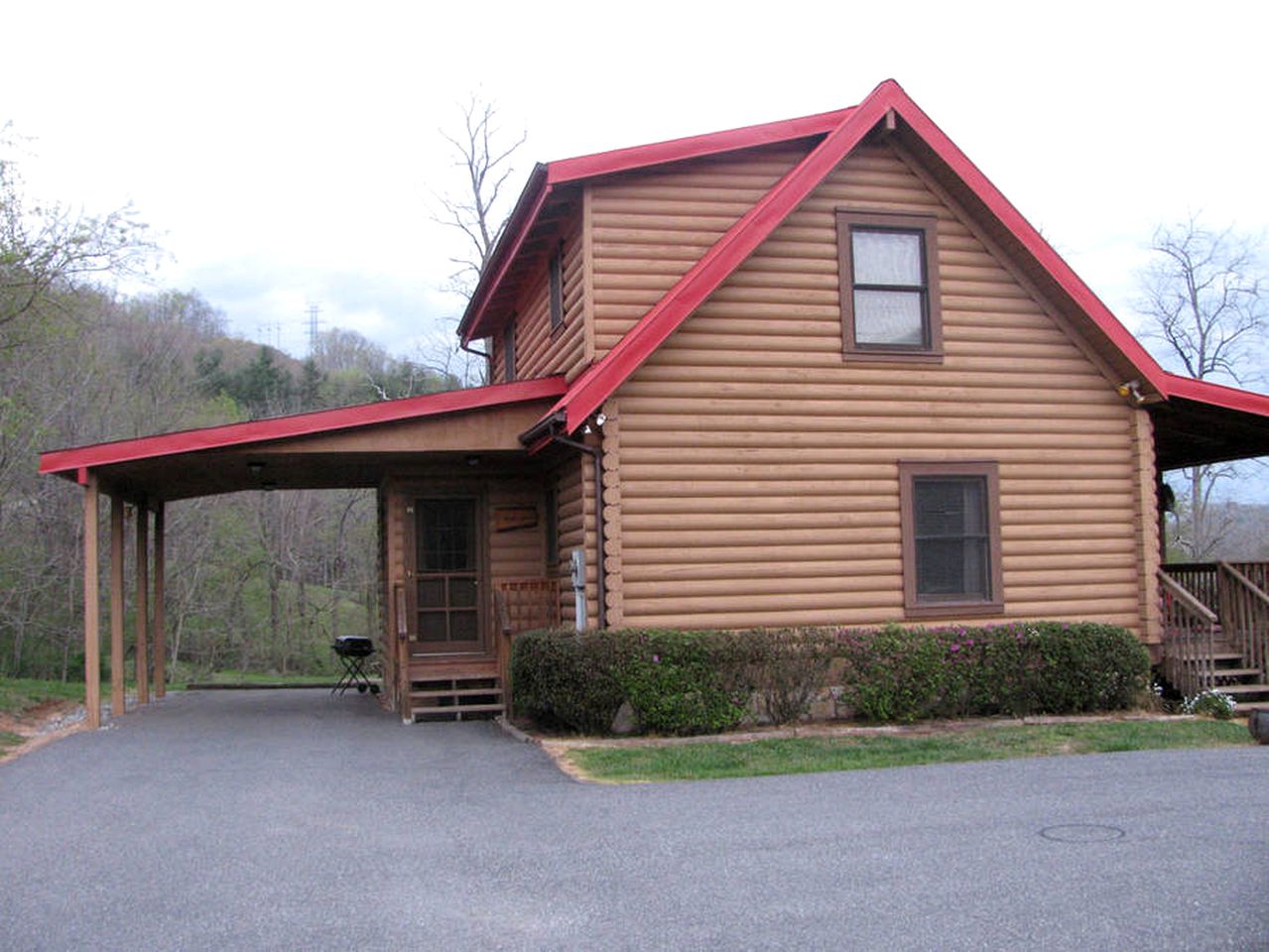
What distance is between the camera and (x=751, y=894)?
6.13 metres

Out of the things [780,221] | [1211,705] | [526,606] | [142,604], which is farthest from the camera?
[142,604]

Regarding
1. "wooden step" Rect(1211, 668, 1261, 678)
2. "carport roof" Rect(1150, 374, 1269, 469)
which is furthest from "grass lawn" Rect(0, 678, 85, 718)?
"carport roof" Rect(1150, 374, 1269, 469)

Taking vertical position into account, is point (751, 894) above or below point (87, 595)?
below

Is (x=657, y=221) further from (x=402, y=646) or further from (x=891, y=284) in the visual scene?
(x=402, y=646)

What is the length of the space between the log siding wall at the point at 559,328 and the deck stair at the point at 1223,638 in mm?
7229

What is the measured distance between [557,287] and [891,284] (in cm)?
411

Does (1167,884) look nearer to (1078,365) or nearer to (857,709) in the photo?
(857,709)

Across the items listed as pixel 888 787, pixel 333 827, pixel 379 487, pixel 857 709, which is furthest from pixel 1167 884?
pixel 379 487

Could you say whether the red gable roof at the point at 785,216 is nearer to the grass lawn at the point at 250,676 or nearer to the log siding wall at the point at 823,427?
the log siding wall at the point at 823,427

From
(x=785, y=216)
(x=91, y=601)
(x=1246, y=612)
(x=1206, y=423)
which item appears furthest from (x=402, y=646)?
(x=1206, y=423)

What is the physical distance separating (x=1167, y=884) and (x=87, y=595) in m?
11.5

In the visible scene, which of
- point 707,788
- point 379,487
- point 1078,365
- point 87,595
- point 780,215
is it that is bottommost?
point 707,788

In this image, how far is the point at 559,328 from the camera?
14992 mm

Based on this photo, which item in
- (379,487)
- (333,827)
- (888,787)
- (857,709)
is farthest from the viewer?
(379,487)
